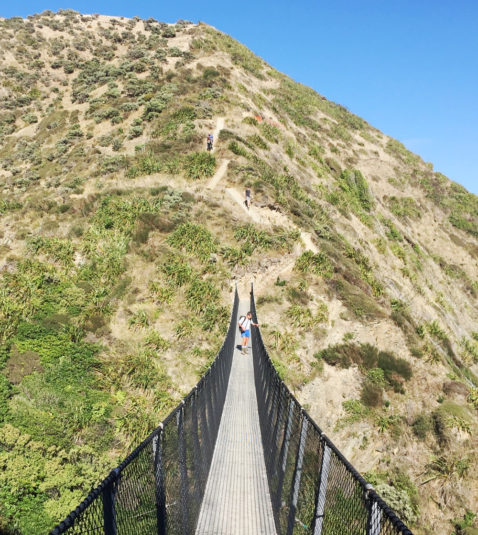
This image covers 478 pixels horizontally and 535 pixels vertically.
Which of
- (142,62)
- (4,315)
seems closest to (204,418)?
(4,315)

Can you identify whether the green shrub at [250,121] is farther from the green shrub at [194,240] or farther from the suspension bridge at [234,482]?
the suspension bridge at [234,482]

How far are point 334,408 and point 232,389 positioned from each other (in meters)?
7.78

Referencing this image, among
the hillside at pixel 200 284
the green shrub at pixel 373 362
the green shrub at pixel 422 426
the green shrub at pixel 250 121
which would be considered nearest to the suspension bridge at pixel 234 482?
the hillside at pixel 200 284

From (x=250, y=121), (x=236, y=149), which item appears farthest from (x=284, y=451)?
(x=250, y=121)

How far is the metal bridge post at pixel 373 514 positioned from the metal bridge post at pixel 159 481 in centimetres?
263

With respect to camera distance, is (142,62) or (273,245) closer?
(273,245)

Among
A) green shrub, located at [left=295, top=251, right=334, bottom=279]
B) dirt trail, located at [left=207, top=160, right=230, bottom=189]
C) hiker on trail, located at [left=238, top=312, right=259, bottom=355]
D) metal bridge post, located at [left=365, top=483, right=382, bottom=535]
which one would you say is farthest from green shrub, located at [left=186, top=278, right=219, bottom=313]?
metal bridge post, located at [left=365, top=483, right=382, bottom=535]

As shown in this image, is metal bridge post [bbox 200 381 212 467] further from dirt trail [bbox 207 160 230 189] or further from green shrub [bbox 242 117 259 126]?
green shrub [bbox 242 117 259 126]

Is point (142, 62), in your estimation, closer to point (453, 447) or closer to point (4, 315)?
point (4, 315)

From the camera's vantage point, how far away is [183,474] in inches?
247

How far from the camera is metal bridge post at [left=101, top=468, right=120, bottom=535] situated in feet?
11.9

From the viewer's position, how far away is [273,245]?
2653cm

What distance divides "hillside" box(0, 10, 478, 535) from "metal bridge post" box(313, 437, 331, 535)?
8822 mm

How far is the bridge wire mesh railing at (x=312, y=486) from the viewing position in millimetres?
3772
